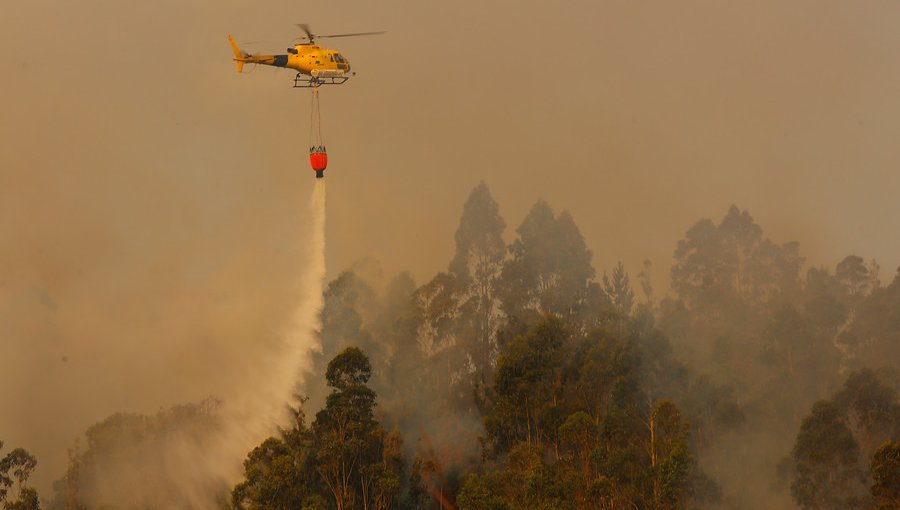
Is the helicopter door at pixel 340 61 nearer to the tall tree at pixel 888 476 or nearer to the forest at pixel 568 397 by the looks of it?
the forest at pixel 568 397

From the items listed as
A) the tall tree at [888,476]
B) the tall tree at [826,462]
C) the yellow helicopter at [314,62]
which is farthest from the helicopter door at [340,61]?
the tall tree at [888,476]

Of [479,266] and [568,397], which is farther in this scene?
[479,266]

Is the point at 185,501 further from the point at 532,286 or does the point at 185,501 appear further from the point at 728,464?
the point at 728,464

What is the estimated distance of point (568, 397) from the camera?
3438 inches

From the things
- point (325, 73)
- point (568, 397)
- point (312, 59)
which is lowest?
point (568, 397)

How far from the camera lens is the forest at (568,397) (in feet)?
253

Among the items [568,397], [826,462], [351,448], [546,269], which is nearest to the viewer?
[826,462]

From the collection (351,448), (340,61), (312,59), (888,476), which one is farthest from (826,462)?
(312,59)

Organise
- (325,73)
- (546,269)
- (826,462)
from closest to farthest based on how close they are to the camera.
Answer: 1. (325,73)
2. (826,462)
3. (546,269)

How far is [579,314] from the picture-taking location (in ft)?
357

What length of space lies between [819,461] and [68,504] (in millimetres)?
63273

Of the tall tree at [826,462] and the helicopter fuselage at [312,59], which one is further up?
the helicopter fuselage at [312,59]

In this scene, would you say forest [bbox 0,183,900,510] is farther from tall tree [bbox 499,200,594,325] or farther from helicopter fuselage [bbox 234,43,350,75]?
helicopter fuselage [bbox 234,43,350,75]

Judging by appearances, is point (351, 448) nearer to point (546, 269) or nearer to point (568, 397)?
point (568, 397)
